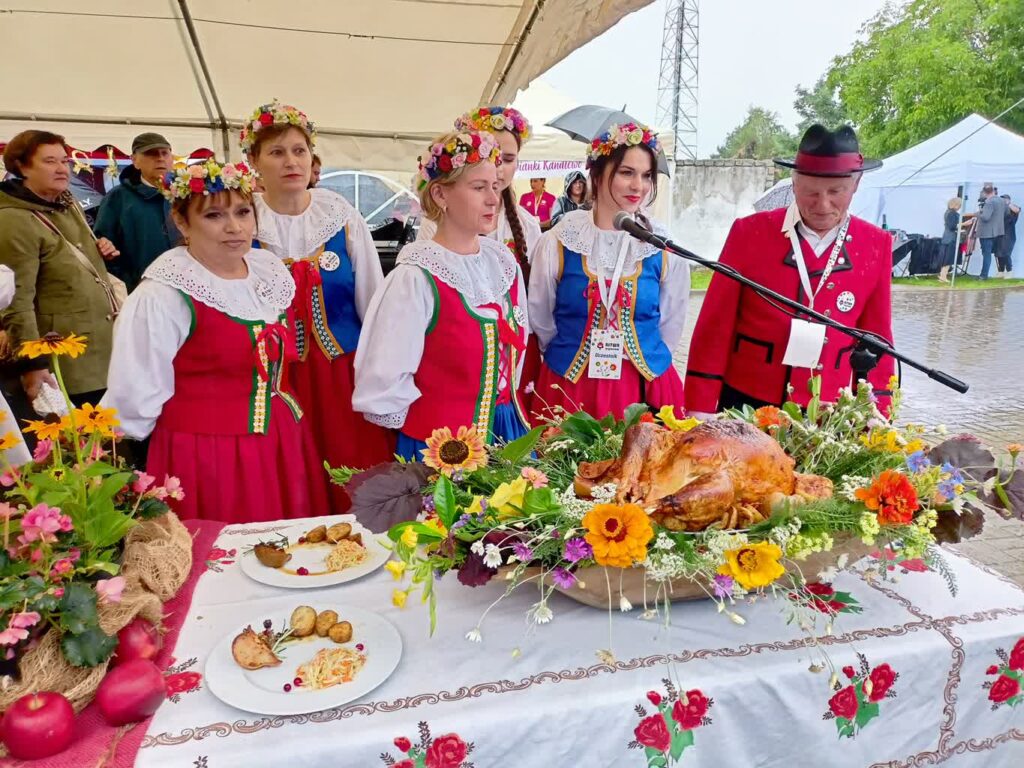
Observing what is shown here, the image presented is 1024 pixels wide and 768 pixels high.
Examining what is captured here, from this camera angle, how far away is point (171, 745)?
40.9 inches

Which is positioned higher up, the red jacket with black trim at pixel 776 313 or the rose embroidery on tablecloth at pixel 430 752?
the red jacket with black trim at pixel 776 313

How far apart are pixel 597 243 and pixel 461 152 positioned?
0.86 m

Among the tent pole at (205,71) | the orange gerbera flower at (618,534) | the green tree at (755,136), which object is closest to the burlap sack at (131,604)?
the orange gerbera flower at (618,534)

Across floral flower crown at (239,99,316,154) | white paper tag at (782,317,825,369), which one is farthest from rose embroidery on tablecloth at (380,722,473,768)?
floral flower crown at (239,99,316,154)

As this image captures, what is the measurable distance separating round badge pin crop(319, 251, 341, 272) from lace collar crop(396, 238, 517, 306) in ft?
2.88

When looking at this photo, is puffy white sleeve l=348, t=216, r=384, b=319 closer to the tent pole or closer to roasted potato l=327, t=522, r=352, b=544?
roasted potato l=327, t=522, r=352, b=544

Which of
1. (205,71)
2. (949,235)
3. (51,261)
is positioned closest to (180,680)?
(51,261)

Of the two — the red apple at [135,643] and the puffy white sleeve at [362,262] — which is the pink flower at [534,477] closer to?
the red apple at [135,643]

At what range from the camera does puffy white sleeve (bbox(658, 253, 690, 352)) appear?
301cm

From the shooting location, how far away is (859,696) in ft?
4.16

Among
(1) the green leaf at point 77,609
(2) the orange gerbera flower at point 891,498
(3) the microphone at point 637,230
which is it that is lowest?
(1) the green leaf at point 77,609

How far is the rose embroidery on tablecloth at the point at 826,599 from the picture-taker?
1.36 m

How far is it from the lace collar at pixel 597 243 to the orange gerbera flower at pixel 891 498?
5.71 feet

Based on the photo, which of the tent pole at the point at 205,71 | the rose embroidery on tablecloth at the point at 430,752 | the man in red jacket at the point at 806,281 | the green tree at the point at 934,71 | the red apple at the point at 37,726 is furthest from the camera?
the green tree at the point at 934,71
